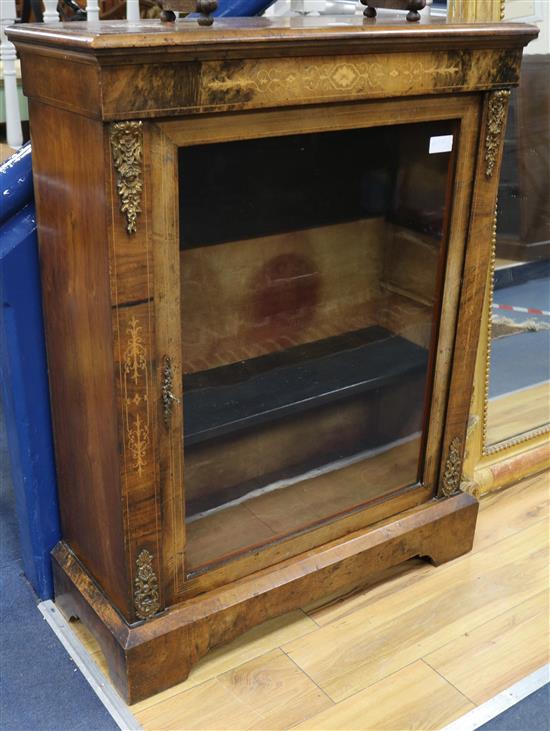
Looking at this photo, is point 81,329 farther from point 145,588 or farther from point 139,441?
point 145,588

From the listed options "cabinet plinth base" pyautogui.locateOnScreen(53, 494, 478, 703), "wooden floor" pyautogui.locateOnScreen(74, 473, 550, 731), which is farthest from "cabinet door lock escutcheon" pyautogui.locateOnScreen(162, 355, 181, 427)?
"wooden floor" pyautogui.locateOnScreen(74, 473, 550, 731)

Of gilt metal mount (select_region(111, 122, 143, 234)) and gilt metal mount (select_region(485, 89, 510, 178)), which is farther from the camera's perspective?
gilt metal mount (select_region(485, 89, 510, 178))

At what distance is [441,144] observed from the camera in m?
1.32

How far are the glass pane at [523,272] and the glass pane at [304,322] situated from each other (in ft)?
1.41

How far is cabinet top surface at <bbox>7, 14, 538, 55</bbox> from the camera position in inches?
37.9

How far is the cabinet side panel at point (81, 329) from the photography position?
3.50 feet

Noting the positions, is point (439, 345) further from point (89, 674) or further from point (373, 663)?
point (89, 674)

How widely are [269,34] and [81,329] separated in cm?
46

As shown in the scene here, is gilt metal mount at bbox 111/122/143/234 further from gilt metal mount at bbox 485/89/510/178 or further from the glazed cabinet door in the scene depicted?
gilt metal mount at bbox 485/89/510/178

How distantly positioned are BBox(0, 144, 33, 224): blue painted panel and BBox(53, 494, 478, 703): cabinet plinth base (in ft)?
1.86

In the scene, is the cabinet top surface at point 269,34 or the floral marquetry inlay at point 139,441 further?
the floral marquetry inlay at point 139,441

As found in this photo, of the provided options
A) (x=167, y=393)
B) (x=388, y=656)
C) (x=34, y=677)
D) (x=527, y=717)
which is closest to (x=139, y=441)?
(x=167, y=393)

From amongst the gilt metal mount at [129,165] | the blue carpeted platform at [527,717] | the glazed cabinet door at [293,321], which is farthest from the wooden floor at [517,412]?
the gilt metal mount at [129,165]

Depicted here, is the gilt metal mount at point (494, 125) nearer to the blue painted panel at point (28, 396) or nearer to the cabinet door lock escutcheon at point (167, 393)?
the cabinet door lock escutcheon at point (167, 393)
